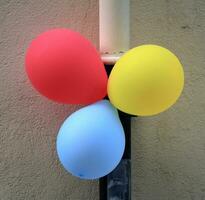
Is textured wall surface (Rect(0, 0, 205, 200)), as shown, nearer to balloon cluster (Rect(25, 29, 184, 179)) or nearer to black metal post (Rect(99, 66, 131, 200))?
black metal post (Rect(99, 66, 131, 200))

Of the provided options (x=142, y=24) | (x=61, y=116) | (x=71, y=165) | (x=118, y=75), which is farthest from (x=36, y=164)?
(x=142, y=24)

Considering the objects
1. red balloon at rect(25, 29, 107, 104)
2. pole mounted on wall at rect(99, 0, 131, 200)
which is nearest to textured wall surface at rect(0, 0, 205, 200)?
pole mounted on wall at rect(99, 0, 131, 200)

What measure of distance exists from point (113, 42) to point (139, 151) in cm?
36

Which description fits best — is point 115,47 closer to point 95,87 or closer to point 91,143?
point 95,87

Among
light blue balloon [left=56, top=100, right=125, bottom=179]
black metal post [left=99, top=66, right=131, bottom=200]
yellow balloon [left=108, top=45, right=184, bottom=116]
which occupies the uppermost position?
yellow balloon [left=108, top=45, right=184, bottom=116]

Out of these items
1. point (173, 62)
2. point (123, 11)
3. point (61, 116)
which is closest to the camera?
point (173, 62)

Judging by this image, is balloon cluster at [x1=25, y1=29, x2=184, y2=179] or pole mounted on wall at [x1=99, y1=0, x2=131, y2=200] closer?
balloon cluster at [x1=25, y1=29, x2=184, y2=179]

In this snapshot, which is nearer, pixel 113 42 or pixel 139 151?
pixel 113 42

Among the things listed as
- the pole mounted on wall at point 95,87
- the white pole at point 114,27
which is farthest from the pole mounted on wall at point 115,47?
the pole mounted on wall at point 95,87

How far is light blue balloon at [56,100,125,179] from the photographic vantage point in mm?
610

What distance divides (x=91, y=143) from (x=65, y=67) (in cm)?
18

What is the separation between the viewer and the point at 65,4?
851 mm

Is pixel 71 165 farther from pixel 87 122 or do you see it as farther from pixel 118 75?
pixel 118 75

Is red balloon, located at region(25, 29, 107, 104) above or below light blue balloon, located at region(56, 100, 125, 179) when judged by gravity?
above
